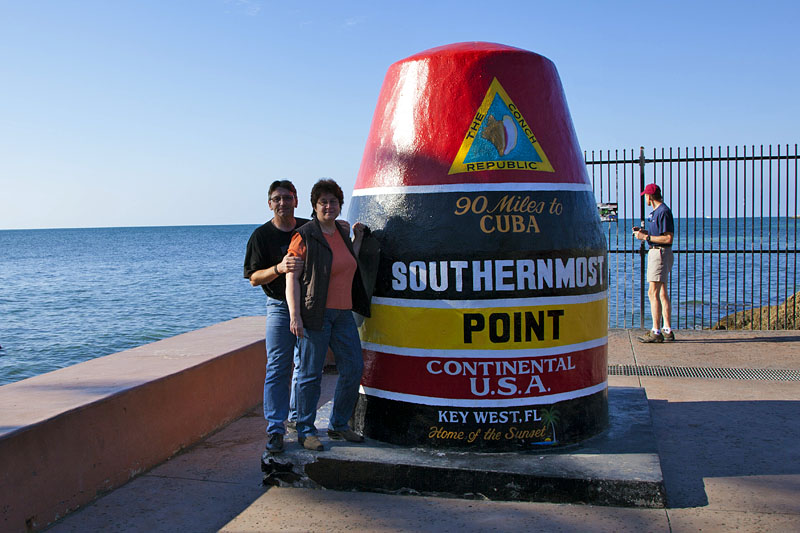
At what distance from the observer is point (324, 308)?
4312mm

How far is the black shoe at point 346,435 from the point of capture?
4590 millimetres

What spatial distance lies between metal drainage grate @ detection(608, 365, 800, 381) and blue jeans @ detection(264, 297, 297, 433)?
4.22m

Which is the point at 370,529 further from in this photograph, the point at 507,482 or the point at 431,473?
the point at 507,482

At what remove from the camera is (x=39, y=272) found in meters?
48.1

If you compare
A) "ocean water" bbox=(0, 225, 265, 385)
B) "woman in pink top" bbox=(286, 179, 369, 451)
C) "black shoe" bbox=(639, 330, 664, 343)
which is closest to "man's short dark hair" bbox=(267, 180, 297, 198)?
"woman in pink top" bbox=(286, 179, 369, 451)

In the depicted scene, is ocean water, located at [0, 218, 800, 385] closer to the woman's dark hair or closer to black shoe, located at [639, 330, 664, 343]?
black shoe, located at [639, 330, 664, 343]

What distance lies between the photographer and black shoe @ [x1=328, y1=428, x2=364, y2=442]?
→ 459 centimetres

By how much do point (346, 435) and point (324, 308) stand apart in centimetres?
91

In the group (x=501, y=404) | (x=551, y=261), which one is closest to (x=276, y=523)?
(x=501, y=404)

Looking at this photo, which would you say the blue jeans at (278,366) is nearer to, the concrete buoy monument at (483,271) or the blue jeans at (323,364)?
the blue jeans at (323,364)

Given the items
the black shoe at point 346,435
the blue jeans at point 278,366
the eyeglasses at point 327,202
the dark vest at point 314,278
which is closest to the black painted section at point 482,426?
the black shoe at point 346,435

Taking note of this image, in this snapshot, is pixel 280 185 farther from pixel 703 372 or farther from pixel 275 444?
pixel 703 372

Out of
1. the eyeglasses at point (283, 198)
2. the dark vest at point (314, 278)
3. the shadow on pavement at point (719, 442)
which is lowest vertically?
the shadow on pavement at point (719, 442)

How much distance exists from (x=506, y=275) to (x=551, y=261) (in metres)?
0.33
